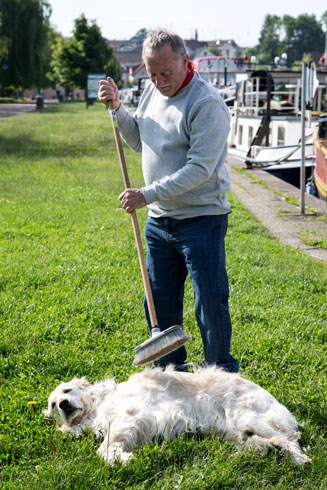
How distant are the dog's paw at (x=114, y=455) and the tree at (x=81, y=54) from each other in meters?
61.1

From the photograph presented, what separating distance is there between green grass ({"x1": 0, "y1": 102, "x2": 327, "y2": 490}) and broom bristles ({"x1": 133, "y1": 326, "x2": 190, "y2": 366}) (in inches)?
18.2

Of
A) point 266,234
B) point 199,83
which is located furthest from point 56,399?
point 266,234

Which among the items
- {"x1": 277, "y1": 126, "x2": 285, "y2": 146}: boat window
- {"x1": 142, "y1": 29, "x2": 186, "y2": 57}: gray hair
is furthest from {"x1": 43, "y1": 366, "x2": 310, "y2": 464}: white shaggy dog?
{"x1": 277, "y1": 126, "x2": 285, "y2": 146}: boat window

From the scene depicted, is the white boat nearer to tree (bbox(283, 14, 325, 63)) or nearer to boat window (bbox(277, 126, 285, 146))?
boat window (bbox(277, 126, 285, 146))

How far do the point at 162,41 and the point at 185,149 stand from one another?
0.61m

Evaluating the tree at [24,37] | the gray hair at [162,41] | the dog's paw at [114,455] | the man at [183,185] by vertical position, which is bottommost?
the dog's paw at [114,455]

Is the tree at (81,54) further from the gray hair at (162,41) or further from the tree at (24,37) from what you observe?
the gray hair at (162,41)

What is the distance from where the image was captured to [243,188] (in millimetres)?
12016

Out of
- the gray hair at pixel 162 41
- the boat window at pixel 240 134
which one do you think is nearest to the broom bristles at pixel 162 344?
the gray hair at pixel 162 41

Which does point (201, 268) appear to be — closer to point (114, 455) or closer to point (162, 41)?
point (114, 455)

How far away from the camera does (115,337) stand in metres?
4.30

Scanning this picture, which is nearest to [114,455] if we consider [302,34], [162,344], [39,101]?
[162,344]

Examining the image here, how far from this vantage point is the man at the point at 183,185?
3.06 meters

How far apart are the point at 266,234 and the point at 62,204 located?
3.71 metres
